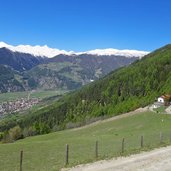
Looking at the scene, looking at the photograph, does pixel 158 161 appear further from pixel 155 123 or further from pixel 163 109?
pixel 163 109

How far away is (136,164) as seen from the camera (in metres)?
35.5

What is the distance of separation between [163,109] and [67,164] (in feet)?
355

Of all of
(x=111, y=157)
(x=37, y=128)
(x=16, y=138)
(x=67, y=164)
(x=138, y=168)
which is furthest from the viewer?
(x=37, y=128)

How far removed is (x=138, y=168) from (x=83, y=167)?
5338 mm

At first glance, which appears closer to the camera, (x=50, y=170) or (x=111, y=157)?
(x=50, y=170)

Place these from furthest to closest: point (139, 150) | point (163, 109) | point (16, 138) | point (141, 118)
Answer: point (16, 138), point (163, 109), point (141, 118), point (139, 150)

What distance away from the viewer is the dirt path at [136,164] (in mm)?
33375

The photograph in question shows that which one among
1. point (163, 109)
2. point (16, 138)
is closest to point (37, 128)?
point (16, 138)

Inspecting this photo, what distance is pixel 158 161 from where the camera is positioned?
123 feet

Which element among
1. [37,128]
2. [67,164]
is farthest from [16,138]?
[67,164]

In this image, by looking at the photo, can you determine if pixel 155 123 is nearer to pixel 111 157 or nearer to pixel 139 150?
pixel 139 150

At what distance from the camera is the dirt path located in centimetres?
3338

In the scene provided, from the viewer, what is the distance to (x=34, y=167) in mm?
36969

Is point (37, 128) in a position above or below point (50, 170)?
below
